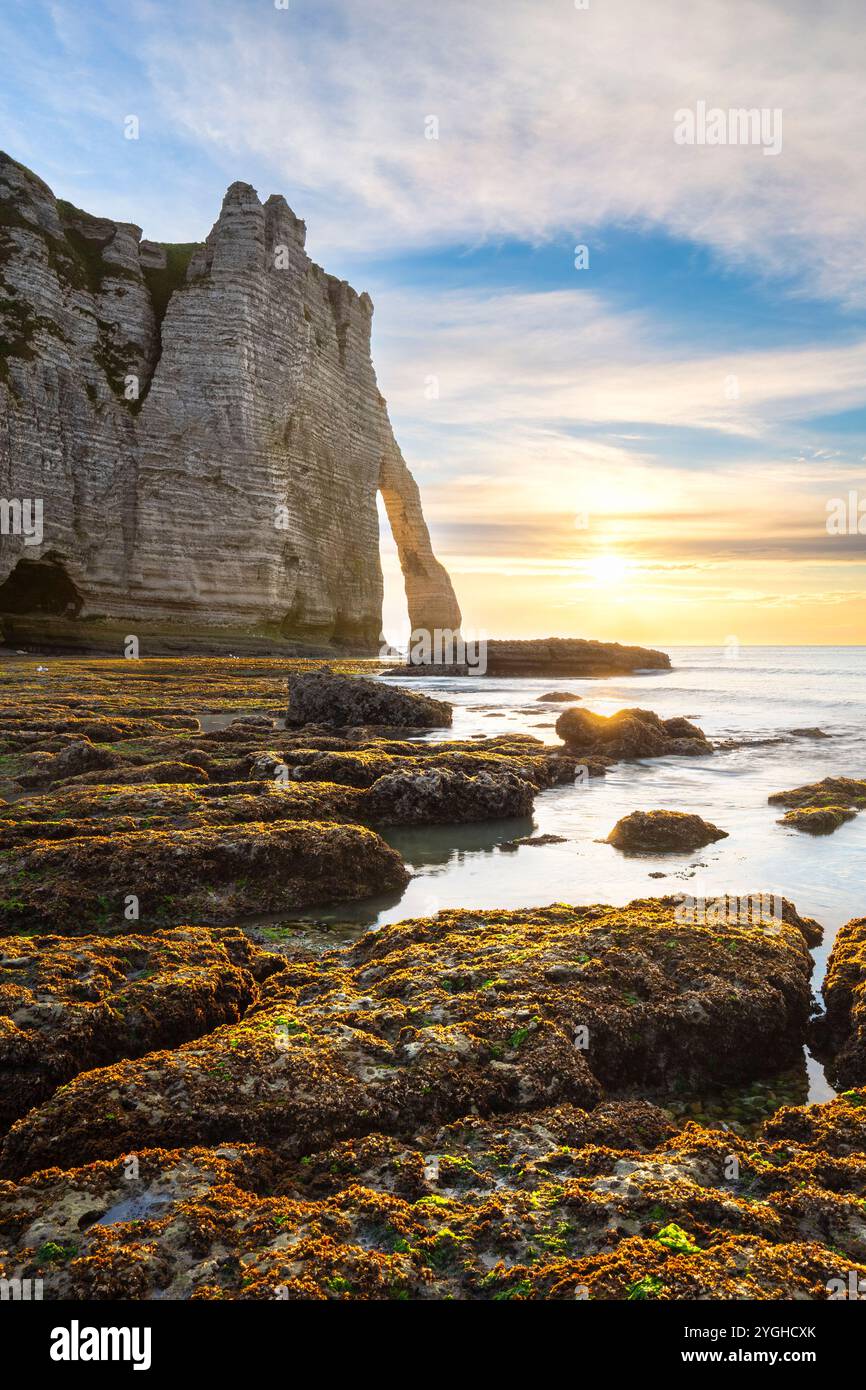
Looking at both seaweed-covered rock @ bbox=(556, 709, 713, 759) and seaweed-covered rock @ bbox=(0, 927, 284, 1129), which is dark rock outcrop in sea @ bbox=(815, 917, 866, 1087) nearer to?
seaweed-covered rock @ bbox=(0, 927, 284, 1129)

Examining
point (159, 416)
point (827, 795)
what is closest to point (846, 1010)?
point (827, 795)

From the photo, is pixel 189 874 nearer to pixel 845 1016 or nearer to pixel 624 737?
pixel 845 1016

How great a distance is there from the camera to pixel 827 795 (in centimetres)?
1216

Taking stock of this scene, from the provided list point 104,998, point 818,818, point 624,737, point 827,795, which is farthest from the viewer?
point 624,737

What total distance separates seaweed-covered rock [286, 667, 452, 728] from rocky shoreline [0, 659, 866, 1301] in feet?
36.9

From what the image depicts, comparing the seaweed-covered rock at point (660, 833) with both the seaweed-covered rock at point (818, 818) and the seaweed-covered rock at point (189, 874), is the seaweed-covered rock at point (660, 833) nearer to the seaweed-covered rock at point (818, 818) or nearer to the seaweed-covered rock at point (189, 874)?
the seaweed-covered rock at point (818, 818)

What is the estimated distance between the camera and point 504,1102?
369cm

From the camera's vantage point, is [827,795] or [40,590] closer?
[827,795]

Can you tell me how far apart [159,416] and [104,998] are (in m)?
54.7

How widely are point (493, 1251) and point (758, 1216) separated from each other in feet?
3.28

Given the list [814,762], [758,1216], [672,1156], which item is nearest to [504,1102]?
[672,1156]
